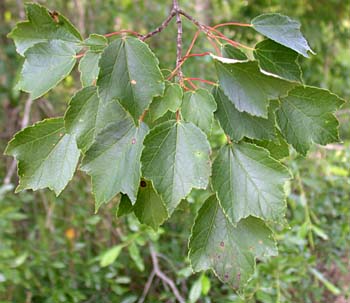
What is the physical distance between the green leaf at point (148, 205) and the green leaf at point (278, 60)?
11.2 inches

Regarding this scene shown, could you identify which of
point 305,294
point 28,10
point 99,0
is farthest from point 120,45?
point 99,0

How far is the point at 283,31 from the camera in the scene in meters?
0.86

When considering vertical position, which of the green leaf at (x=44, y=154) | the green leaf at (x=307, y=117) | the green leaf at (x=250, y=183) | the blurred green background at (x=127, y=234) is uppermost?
the green leaf at (x=307, y=117)

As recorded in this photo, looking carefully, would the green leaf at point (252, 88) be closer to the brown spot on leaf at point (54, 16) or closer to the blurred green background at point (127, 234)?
the brown spot on leaf at point (54, 16)

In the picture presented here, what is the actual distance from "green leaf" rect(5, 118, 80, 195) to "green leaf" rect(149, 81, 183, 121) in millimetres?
180

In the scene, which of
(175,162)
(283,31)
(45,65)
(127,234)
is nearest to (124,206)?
(175,162)

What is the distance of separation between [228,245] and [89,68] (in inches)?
A: 15.1

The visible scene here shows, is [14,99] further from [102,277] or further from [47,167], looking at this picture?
[47,167]

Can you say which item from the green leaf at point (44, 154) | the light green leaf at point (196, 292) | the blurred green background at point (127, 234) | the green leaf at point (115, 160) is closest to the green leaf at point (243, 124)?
the green leaf at point (115, 160)

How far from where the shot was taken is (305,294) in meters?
2.02

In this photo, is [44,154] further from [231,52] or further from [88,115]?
[231,52]

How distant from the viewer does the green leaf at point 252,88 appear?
0.77 meters

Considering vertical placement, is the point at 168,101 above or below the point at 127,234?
above

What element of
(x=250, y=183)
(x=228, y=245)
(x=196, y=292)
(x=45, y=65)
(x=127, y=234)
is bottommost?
(x=127, y=234)
